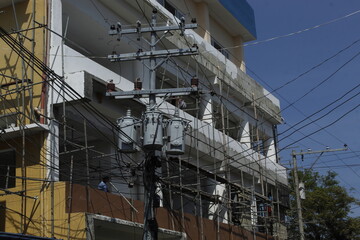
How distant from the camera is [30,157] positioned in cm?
1597

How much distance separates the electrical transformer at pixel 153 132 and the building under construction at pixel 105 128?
0.02 metres

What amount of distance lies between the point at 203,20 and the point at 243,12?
462 cm

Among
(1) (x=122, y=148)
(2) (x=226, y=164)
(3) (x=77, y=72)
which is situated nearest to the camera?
(1) (x=122, y=148)

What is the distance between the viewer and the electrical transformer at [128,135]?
42.4 feet

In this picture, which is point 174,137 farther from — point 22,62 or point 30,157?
point 22,62

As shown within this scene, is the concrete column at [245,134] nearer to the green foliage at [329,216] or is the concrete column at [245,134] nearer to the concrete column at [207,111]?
the concrete column at [207,111]

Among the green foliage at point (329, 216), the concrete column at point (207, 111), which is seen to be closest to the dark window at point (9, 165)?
the concrete column at point (207, 111)

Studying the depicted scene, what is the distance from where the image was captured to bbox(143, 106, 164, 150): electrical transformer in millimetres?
12828

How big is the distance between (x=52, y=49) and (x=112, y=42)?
420 centimetres

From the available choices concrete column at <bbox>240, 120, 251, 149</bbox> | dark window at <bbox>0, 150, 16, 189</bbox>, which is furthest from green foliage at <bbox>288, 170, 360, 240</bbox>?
dark window at <bbox>0, 150, 16, 189</bbox>

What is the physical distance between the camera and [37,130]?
15859 millimetres

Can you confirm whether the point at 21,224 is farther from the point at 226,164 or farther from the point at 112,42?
the point at 226,164

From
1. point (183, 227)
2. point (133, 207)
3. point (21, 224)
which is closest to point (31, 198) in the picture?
point (21, 224)

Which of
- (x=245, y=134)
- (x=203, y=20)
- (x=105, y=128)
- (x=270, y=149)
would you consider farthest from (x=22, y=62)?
(x=270, y=149)
